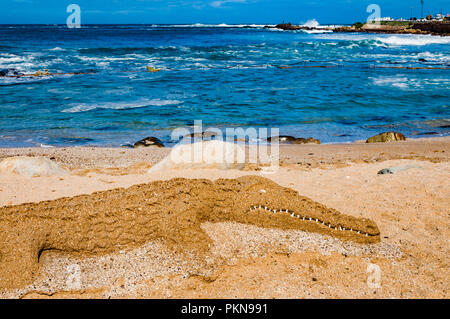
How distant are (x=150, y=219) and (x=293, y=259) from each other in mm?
1377

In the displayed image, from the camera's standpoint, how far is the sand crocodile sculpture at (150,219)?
3.42m

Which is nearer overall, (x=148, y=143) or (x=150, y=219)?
(x=150, y=219)

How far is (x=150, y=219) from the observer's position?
145 inches

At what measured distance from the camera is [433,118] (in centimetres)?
1238

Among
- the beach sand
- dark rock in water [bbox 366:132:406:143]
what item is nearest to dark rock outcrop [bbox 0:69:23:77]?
the beach sand

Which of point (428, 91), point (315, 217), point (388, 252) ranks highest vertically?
point (428, 91)

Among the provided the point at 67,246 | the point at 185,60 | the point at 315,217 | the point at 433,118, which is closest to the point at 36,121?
the point at 67,246

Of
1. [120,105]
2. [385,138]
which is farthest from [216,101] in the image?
[385,138]

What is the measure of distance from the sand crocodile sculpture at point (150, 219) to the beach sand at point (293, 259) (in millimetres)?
87

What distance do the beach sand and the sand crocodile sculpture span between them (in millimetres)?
87

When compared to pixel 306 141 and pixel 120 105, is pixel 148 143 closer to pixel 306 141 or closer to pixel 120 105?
pixel 306 141

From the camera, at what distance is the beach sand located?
308 cm

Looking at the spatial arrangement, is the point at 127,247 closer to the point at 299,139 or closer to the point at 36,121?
the point at 299,139

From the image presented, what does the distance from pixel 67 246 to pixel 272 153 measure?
549 cm
